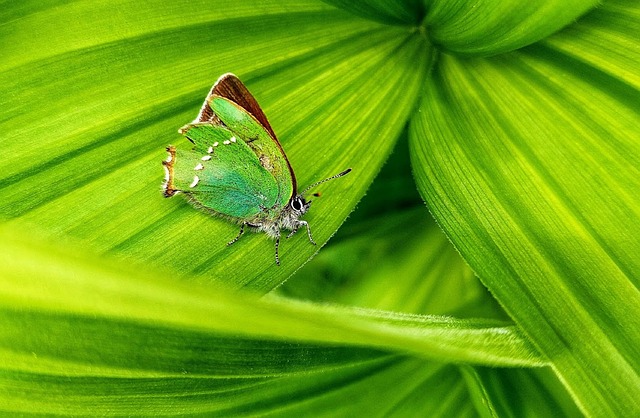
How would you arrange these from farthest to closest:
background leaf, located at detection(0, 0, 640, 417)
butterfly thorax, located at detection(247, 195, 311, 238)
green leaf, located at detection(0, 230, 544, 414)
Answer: butterfly thorax, located at detection(247, 195, 311, 238), background leaf, located at detection(0, 0, 640, 417), green leaf, located at detection(0, 230, 544, 414)

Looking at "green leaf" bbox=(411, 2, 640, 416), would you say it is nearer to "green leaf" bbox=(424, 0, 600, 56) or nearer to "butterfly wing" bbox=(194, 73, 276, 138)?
"green leaf" bbox=(424, 0, 600, 56)

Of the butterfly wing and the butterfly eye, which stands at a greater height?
the butterfly wing

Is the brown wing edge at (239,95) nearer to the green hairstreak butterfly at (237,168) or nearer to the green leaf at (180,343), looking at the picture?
the green hairstreak butterfly at (237,168)

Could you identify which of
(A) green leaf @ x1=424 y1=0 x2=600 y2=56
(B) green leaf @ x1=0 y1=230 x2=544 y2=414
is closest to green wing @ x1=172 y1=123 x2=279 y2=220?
(B) green leaf @ x1=0 y1=230 x2=544 y2=414

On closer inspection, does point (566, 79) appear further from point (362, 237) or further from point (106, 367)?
point (106, 367)

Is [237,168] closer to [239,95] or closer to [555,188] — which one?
[239,95]

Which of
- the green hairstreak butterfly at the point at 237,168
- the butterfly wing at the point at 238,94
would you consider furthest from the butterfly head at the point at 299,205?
the butterfly wing at the point at 238,94

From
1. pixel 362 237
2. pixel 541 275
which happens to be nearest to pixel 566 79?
pixel 541 275
